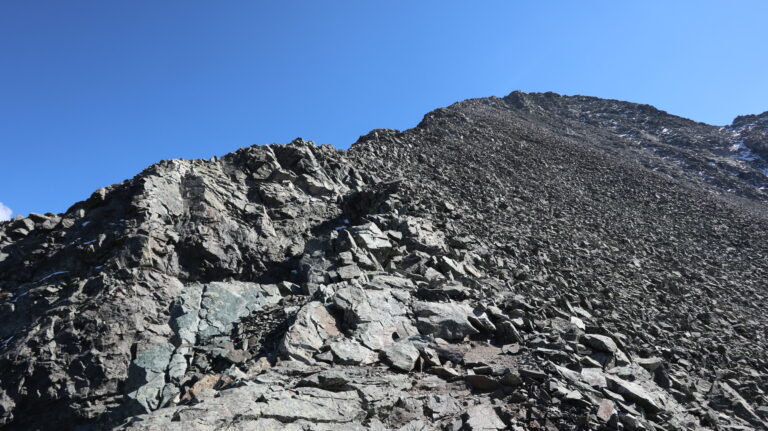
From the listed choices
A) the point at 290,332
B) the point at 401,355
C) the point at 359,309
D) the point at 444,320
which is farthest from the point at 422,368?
the point at 290,332

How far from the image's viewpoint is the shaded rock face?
8.02m

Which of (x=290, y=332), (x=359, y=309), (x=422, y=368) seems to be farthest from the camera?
(x=359, y=309)

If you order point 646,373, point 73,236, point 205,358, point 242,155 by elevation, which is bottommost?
point 646,373

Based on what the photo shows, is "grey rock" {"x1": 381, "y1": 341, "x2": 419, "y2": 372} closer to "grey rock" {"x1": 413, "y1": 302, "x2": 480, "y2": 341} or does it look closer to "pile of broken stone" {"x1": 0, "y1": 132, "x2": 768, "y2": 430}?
"pile of broken stone" {"x1": 0, "y1": 132, "x2": 768, "y2": 430}

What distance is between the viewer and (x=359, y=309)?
36.6 feet

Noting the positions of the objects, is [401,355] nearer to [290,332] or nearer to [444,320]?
[444,320]

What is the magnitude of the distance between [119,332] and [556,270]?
53.0 ft

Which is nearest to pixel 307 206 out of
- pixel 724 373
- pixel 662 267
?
pixel 724 373

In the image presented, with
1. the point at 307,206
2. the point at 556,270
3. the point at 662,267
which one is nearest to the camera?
the point at 556,270

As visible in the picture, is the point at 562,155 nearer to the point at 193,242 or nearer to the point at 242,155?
the point at 242,155

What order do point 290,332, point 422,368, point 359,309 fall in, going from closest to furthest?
1. point 422,368
2. point 290,332
3. point 359,309

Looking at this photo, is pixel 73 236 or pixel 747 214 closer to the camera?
pixel 73 236

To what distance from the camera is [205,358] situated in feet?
34.6

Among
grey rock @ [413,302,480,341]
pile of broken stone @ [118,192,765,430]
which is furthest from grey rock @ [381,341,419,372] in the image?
grey rock @ [413,302,480,341]
